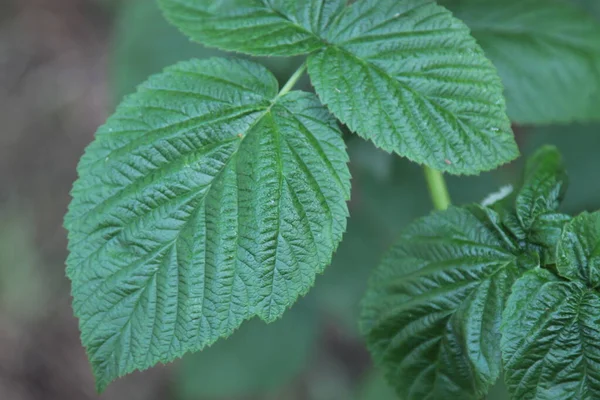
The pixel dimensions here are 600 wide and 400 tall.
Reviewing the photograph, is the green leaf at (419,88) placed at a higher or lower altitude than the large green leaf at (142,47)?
lower

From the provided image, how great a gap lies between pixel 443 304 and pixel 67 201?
404 centimetres

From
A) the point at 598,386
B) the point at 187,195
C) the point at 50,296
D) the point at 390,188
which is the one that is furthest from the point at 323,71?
the point at 50,296

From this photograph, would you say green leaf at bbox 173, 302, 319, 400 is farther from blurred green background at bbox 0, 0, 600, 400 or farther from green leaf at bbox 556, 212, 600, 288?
green leaf at bbox 556, 212, 600, 288

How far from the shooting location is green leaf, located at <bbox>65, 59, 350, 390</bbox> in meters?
1.48

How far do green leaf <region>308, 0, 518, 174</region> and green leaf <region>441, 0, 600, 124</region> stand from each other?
1.87 ft

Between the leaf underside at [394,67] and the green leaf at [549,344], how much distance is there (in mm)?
368

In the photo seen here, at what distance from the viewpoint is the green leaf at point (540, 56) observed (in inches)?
82.7

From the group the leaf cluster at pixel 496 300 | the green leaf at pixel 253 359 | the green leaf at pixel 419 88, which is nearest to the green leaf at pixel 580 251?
the leaf cluster at pixel 496 300

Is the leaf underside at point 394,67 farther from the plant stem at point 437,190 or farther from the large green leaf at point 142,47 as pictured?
the large green leaf at point 142,47

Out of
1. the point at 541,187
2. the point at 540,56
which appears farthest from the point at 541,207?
the point at 540,56

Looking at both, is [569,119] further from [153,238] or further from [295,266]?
[153,238]

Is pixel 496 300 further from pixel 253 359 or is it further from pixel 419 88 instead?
pixel 253 359

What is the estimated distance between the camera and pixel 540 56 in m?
2.12

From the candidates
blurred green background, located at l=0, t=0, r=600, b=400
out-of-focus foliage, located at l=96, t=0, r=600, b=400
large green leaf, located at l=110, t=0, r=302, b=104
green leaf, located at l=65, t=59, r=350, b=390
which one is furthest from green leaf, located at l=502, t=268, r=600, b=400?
large green leaf, located at l=110, t=0, r=302, b=104
